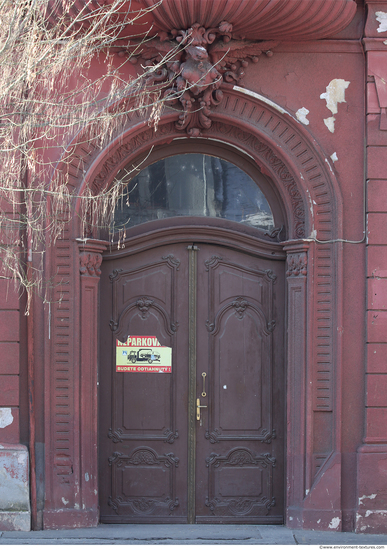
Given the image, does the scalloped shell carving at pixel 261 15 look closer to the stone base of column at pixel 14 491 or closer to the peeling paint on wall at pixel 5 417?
the peeling paint on wall at pixel 5 417

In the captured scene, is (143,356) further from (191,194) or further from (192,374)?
(191,194)

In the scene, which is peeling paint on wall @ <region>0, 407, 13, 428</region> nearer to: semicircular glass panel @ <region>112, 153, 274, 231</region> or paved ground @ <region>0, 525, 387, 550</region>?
paved ground @ <region>0, 525, 387, 550</region>

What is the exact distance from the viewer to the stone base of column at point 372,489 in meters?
5.21

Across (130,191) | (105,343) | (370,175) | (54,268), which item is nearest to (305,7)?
(370,175)

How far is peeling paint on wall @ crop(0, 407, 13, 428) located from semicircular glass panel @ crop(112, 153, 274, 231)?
6.58ft

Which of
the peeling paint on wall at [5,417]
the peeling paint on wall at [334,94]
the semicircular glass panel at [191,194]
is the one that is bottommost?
the peeling paint on wall at [5,417]

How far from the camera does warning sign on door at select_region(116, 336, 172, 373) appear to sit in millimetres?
5668

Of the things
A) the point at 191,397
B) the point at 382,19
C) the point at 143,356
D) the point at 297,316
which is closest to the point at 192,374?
the point at 191,397

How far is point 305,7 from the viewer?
5055 millimetres

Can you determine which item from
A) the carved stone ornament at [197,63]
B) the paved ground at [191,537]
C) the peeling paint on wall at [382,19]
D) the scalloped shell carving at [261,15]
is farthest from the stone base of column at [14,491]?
the peeling paint on wall at [382,19]

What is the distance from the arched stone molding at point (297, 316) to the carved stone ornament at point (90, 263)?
2.2 inches

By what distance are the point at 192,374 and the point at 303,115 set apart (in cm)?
272

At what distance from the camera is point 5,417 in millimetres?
5188

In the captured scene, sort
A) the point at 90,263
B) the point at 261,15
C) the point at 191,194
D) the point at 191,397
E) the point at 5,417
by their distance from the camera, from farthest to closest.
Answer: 1. the point at 191,194
2. the point at 191,397
3. the point at 90,263
4. the point at 5,417
5. the point at 261,15
